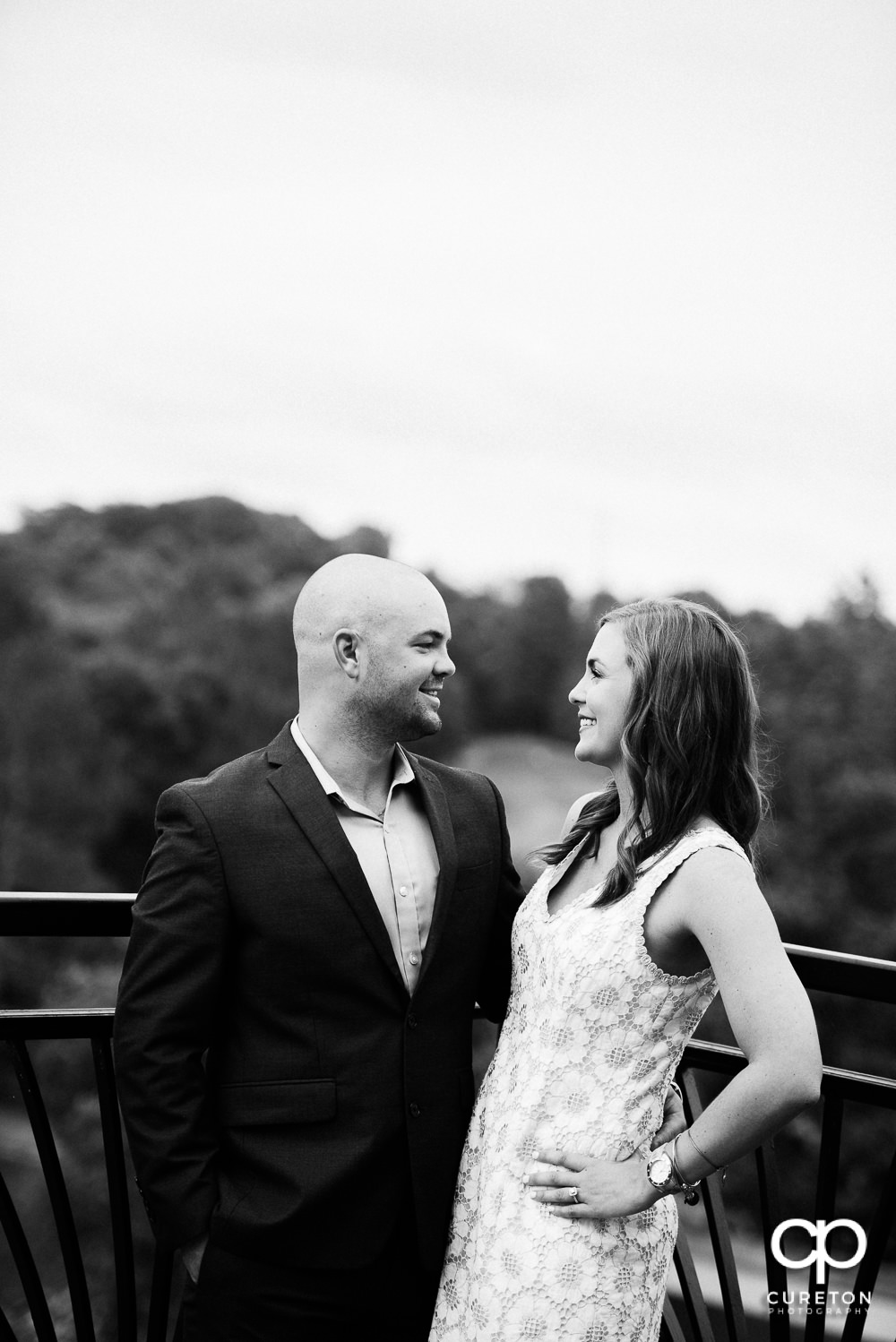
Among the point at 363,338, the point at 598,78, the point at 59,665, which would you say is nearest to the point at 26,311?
the point at 363,338

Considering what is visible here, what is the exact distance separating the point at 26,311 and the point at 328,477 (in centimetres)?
947

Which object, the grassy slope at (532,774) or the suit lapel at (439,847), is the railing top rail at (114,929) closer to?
the suit lapel at (439,847)

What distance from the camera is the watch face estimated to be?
1.56 meters

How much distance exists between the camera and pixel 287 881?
66.9 inches

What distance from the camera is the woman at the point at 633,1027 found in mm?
1506

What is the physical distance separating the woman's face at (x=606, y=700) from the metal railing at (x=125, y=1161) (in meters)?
0.48

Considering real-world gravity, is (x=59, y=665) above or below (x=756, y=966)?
below

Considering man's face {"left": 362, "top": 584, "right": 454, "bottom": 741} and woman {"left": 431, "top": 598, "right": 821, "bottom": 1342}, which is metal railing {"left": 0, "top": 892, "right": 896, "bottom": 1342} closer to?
woman {"left": 431, "top": 598, "right": 821, "bottom": 1342}

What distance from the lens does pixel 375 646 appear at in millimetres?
A: 1754

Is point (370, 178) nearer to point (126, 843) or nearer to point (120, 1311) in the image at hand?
point (126, 843)

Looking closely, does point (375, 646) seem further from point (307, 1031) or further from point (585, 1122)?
point (585, 1122)

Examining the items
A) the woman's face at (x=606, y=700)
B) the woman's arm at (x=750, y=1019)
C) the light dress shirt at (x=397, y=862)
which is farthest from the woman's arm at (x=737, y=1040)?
the light dress shirt at (x=397, y=862)

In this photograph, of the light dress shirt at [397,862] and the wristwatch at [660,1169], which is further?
the light dress shirt at [397,862]

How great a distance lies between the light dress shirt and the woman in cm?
16
